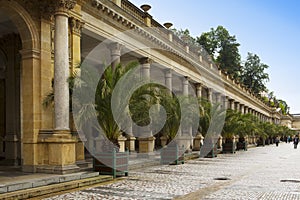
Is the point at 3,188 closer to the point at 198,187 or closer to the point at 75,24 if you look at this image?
the point at 198,187

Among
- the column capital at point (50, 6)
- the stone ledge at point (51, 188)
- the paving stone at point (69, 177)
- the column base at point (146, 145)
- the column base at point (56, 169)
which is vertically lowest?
the stone ledge at point (51, 188)

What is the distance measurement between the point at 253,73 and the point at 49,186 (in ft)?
237

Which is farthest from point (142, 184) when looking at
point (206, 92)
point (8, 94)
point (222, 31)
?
point (222, 31)

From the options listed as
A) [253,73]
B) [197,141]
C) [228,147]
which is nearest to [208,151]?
[197,141]

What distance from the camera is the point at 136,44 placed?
23.3 m

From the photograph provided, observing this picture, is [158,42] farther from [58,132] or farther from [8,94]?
[58,132]

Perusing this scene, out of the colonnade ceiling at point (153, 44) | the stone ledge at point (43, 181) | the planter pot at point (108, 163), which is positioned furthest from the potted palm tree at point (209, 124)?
the stone ledge at point (43, 181)

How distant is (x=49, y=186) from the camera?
10727 millimetres

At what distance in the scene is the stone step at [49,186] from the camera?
9.60 m

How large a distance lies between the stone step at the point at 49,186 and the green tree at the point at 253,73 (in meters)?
68.2

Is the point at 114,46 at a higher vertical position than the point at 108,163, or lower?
higher

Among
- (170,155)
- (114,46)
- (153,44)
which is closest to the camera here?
(170,155)

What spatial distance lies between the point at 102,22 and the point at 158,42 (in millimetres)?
7091

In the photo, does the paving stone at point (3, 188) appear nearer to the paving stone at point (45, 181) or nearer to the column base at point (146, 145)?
the paving stone at point (45, 181)
